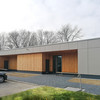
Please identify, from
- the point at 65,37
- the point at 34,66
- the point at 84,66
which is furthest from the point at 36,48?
the point at 65,37

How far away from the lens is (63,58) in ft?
50.4

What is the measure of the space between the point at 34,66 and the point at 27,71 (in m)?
1.75

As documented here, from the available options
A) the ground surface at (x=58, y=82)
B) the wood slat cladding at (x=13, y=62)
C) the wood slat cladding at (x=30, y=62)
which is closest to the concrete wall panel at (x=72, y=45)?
the ground surface at (x=58, y=82)

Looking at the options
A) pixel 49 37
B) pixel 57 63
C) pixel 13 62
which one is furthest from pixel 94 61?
pixel 49 37

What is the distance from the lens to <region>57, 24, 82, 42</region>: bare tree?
36250mm

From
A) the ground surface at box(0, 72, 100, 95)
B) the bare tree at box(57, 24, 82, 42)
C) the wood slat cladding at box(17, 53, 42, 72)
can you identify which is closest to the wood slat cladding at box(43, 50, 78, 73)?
the wood slat cladding at box(17, 53, 42, 72)

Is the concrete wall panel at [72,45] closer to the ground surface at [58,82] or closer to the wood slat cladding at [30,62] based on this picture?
the ground surface at [58,82]

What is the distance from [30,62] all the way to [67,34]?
944 inches

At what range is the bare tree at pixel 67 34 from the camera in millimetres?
36250

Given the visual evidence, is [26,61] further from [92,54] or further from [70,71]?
[92,54]

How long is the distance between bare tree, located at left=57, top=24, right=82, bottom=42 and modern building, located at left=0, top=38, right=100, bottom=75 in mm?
21108

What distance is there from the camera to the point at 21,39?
43.1 m

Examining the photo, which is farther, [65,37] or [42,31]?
[42,31]

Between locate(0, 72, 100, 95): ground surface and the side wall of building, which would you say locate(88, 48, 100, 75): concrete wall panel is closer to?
the side wall of building
